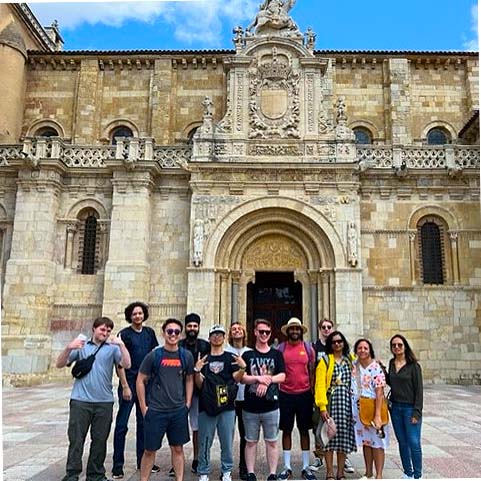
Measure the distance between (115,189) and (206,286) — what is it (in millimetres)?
5177

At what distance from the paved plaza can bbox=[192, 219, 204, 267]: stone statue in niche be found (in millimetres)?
6355

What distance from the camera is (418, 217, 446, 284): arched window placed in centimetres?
1933

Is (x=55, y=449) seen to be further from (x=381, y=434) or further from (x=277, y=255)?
(x=277, y=255)

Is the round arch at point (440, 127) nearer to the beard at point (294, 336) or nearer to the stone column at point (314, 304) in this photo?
the stone column at point (314, 304)

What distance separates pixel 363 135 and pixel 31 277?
52.7 feet

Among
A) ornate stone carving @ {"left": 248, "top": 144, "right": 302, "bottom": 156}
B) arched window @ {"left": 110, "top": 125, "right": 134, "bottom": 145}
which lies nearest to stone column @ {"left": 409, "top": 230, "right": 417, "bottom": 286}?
ornate stone carving @ {"left": 248, "top": 144, "right": 302, "bottom": 156}

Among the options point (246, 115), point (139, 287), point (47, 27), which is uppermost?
point (47, 27)

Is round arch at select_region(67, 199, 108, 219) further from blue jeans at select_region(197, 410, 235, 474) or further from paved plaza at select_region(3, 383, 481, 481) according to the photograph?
blue jeans at select_region(197, 410, 235, 474)

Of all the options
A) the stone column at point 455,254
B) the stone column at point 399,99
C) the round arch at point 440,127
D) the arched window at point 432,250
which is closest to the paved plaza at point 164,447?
the stone column at point 455,254

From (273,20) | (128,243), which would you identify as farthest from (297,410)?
(273,20)

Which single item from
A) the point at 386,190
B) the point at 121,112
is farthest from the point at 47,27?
the point at 386,190

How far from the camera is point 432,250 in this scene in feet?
64.0

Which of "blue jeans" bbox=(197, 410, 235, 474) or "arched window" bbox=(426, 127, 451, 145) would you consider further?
"arched window" bbox=(426, 127, 451, 145)

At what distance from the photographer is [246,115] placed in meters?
19.7
